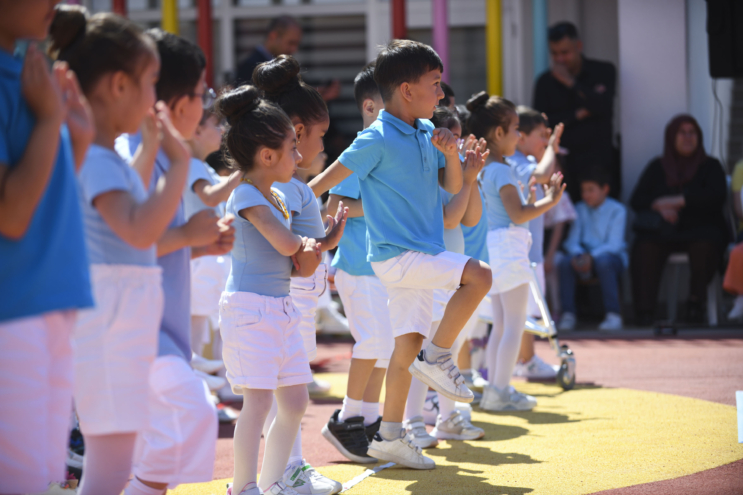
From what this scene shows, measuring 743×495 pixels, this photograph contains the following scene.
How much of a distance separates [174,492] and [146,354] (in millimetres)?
1300

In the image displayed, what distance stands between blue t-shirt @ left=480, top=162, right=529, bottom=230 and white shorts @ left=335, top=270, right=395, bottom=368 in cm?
108

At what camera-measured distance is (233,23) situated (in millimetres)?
10383

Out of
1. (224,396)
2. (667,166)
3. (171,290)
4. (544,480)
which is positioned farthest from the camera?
(667,166)

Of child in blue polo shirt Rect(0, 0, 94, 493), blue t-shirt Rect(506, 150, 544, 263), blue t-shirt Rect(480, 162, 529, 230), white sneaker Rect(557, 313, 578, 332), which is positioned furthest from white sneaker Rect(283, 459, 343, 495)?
white sneaker Rect(557, 313, 578, 332)

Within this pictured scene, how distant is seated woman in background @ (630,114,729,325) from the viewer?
7.62 metres

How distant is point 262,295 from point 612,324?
568 cm

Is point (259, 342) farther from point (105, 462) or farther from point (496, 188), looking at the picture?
point (496, 188)

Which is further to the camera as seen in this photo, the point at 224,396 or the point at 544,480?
the point at 224,396

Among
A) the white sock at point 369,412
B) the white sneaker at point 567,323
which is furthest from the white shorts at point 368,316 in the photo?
the white sneaker at point 567,323

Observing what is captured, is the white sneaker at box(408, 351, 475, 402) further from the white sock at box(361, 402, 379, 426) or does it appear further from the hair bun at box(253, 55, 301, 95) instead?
the hair bun at box(253, 55, 301, 95)

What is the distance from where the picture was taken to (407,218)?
3109mm

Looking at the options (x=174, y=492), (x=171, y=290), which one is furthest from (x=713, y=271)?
(x=171, y=290)

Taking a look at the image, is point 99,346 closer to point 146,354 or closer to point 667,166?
point 146,354

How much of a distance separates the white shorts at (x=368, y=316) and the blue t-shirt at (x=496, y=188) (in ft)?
3.54
